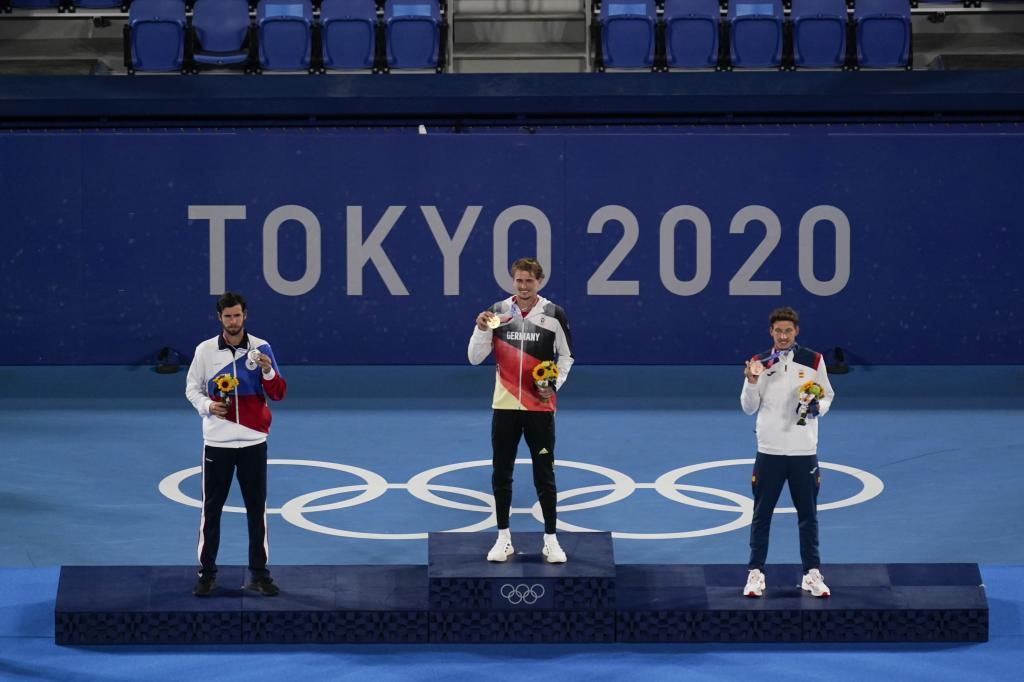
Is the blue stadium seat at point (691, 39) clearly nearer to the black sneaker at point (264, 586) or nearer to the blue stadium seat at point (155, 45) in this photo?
the blue stadium seat at point (155, 45)

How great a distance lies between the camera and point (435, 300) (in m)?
16.1

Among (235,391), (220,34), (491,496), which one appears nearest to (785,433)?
(235,391)

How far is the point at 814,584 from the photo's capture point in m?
7.93

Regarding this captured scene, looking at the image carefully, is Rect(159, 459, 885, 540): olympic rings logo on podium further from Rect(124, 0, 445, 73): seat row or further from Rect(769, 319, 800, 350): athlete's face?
Rect(124, 0, 445, 73): seat row

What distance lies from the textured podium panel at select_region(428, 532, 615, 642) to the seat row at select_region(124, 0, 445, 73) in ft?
35.7

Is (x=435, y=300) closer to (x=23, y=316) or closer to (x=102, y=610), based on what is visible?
(x=23, y=316)

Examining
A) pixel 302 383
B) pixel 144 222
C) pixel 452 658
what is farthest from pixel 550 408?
pixel 144 222

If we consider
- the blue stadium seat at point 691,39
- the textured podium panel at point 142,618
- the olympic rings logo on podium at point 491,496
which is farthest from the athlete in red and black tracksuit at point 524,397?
the blue stadium seat at point 691,39

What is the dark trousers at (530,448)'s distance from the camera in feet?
27.0

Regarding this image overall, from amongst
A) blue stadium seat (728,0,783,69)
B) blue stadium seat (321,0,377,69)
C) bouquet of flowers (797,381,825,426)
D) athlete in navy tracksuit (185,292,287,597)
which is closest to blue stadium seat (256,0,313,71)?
blue stadium seat (321,0,377,69)

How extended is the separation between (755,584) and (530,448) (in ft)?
4.83

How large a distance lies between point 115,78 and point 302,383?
391cm

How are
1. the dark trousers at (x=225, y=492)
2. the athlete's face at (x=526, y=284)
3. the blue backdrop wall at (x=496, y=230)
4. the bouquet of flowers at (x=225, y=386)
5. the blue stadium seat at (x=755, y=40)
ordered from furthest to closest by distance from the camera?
the blue stadium seat at (x=755, y=40)
the blue backdrop wall at (x=496, y=230)
the athlete's face at (x=526, y=284)
the dark trousers at (x=225, y=492)
the bouquet of flowers at (x=225, y=386)

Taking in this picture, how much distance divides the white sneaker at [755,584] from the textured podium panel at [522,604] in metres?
0.77
